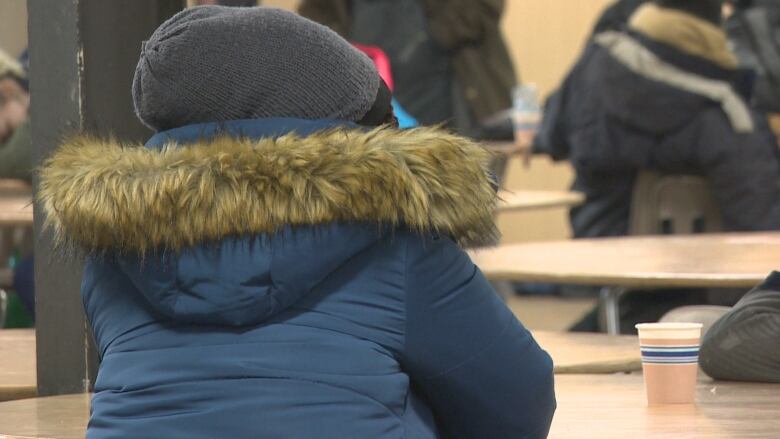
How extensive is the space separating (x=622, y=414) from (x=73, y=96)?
91cm

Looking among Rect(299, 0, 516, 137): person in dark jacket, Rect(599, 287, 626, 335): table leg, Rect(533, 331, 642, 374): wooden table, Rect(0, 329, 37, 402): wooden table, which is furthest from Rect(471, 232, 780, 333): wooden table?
Rect(299, 0, 516, 137): person in dark jacket

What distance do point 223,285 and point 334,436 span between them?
191mm

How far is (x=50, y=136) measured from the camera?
7.20ft

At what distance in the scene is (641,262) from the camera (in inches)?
138

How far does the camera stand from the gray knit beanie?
1.60 m

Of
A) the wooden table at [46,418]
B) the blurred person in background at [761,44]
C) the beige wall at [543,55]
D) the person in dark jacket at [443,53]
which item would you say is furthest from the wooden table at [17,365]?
the beige wall at [543,55]

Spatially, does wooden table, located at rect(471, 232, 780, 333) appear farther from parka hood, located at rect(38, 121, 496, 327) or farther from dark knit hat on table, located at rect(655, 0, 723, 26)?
parka hood, located at rect(38, 121, 496, 327)

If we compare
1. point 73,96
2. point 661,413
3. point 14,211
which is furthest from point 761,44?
point 661,413

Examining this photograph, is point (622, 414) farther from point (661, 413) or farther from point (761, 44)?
point (761, 44)

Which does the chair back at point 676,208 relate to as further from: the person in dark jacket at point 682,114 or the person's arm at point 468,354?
the person's arm at point 468,354

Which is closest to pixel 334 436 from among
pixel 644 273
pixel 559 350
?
pixel 559 350

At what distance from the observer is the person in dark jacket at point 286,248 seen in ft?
5.15

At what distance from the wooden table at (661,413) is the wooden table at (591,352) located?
221 mm

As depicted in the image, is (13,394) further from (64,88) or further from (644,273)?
(644,273)
